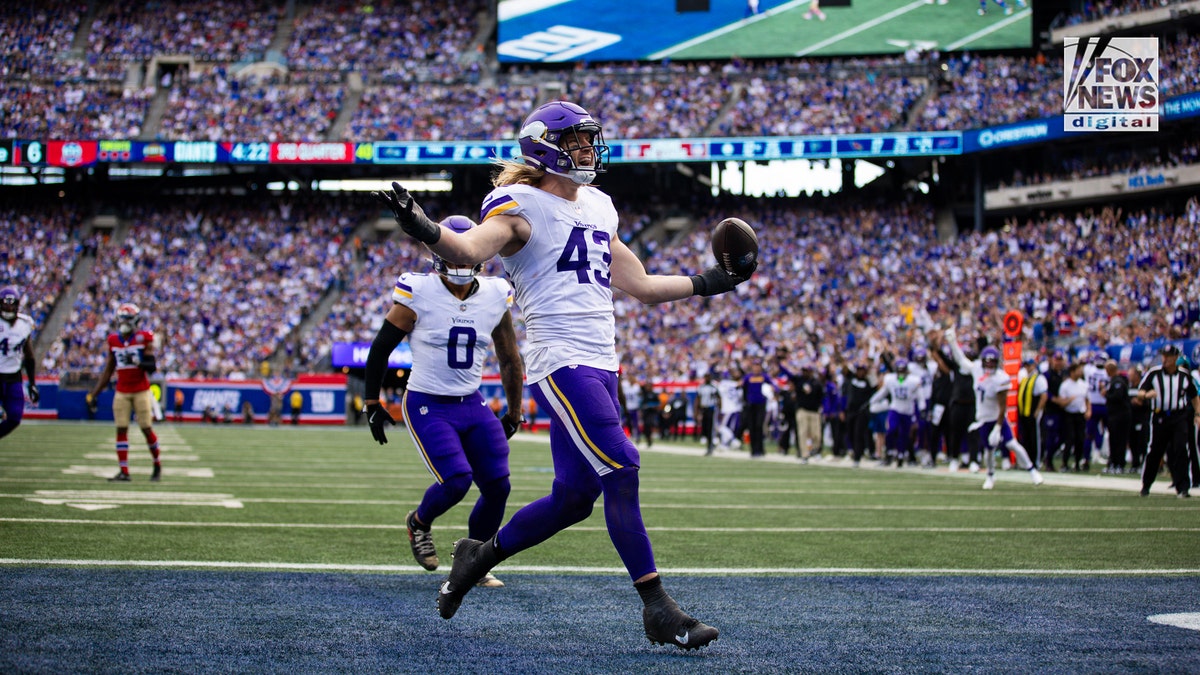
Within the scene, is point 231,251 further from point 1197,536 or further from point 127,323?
point 1197,536

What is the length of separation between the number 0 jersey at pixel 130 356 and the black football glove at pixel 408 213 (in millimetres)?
9335

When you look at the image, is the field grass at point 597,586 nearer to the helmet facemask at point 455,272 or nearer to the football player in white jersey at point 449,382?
the football player in white jersey at point 449,382

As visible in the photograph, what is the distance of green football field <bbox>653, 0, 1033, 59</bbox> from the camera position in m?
40.2

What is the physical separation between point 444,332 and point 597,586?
1814 mm

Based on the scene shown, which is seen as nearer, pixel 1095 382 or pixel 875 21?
pixel 1095 382

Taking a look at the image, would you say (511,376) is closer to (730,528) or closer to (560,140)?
(560,140)

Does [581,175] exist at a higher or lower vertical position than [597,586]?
higher

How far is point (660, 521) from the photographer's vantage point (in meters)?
9.98

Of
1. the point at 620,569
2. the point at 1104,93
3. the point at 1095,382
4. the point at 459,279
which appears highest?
the point at 1104,93

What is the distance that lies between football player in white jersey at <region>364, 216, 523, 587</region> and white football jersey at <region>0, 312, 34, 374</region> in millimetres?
6573

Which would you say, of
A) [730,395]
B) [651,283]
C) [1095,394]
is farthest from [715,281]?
[730,395]

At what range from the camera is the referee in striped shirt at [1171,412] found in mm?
12719

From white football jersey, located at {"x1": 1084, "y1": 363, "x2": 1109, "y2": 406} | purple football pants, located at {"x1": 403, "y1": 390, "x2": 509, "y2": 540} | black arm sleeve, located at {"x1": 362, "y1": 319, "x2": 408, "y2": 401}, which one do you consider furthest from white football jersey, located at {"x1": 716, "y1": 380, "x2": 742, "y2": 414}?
black arm sleeve, located at {"x1": 362, "y1": 319, "x2": 408, "y2": 401}

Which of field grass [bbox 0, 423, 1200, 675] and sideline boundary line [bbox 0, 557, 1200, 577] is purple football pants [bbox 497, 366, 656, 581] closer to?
field grass [bbox 0, 423, 1200, 675]
